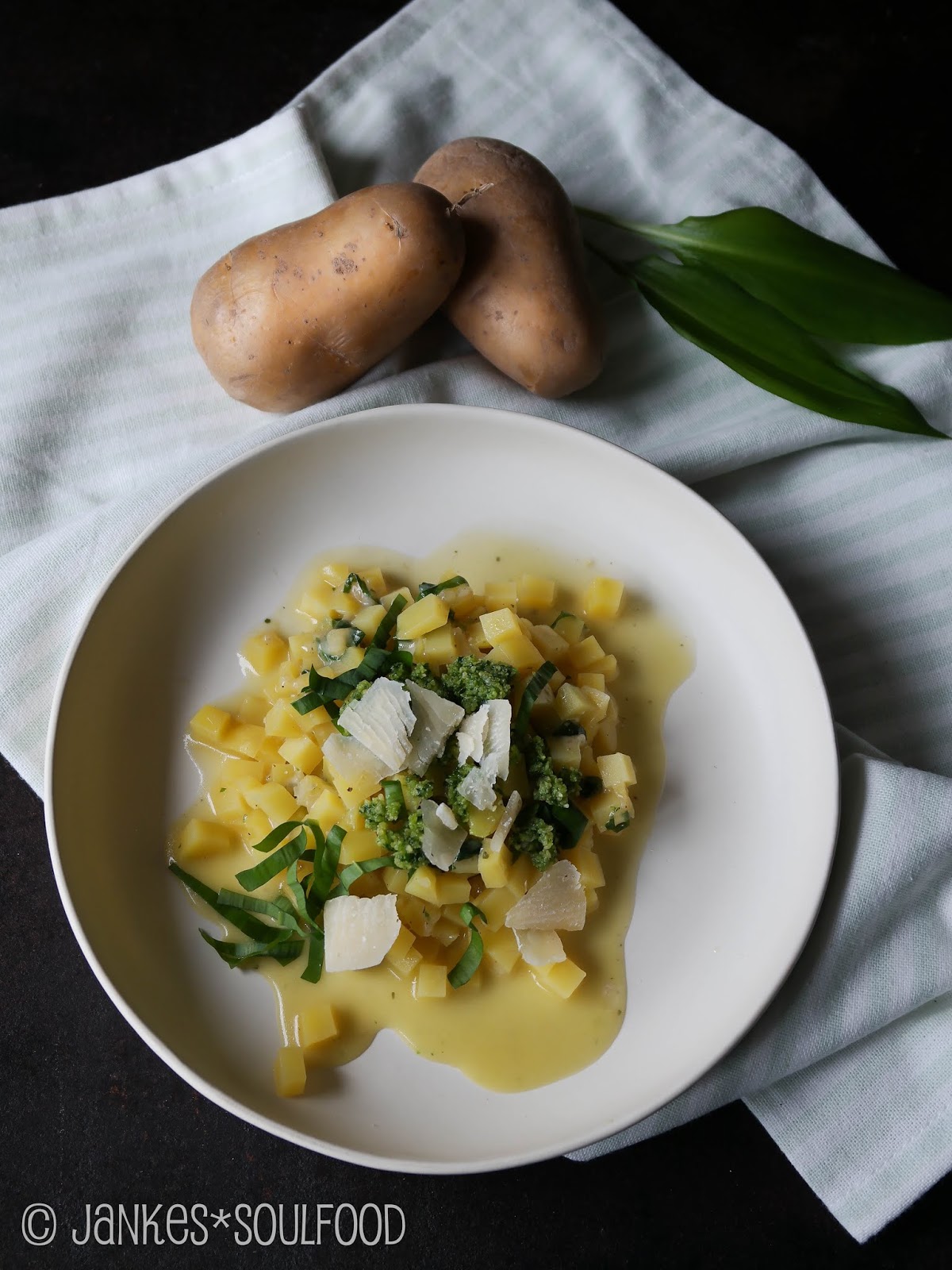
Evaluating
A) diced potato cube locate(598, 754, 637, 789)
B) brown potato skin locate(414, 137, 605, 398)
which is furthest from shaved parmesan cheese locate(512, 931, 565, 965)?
brown potato skin locate(414, 137, 605, 398)

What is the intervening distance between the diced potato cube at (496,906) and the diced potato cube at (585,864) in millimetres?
162

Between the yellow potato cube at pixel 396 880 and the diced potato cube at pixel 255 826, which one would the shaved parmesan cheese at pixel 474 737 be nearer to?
the yellow potato cube at pixel 396 880

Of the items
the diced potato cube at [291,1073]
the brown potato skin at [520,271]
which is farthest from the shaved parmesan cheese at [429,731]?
the brown potato skin at [520,271]

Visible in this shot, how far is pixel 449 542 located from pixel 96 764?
1.04 meters

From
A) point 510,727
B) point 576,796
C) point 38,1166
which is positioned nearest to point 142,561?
point 510,727

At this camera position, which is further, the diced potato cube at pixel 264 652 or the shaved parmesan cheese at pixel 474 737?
the diced potato cube at pixel 264 652

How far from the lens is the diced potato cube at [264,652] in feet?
8.69

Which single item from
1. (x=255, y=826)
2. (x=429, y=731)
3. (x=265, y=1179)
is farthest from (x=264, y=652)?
(x=265, y=1179)

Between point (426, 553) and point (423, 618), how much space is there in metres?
0.32

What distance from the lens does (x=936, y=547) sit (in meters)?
2.86

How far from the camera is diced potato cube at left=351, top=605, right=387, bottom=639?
2.57 meters

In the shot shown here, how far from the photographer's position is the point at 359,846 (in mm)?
2414

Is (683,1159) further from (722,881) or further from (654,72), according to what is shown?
(654,72)

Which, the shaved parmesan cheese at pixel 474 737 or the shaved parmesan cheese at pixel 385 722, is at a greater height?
the shaved parmesan cheese at pixel 385 722
